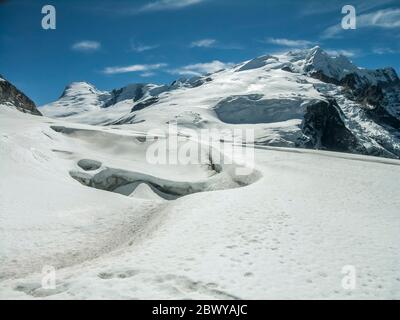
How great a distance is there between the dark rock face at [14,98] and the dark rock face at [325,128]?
9520 centimetres

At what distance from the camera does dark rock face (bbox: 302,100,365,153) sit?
6649 inches

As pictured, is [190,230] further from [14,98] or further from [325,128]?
[325,128]

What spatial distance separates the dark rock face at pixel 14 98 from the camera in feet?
282

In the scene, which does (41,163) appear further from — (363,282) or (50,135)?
(363,282)

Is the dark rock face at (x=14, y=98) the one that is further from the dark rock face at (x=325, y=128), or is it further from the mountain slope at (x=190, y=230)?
the dark rock face at (x=325, y=128)

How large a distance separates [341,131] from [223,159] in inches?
6940

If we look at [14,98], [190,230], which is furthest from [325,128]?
[190,230]

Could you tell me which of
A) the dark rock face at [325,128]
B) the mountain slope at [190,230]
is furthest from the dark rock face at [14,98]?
the dark rock face at [325,128]

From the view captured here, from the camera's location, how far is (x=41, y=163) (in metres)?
27.5

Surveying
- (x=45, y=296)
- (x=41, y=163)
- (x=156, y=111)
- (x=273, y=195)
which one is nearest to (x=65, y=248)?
(x=45, y=296)

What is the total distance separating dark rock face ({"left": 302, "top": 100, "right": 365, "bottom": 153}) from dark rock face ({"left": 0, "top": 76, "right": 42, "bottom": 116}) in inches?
3748

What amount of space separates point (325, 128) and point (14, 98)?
134 meters
